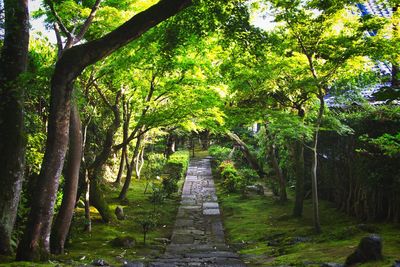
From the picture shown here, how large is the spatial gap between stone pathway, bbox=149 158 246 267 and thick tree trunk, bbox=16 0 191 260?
2.10 m

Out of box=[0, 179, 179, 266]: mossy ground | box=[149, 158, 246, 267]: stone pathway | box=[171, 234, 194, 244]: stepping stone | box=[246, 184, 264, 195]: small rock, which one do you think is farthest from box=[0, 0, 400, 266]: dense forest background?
box=[246, 184, 264, 195]: small rock

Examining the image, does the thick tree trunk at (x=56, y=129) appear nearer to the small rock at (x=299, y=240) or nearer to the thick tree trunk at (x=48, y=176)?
the thick tree trunk at (x=48, y=176)

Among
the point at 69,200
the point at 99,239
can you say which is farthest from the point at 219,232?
the point at 69,200

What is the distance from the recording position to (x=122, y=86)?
43.9 ft

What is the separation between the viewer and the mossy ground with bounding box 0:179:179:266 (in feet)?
25.4

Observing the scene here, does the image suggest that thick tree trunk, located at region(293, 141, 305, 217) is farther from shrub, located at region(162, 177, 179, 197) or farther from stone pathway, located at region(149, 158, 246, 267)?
shrub, located at region(162, 177, 179, 197)

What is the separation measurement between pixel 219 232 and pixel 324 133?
5.63 meters

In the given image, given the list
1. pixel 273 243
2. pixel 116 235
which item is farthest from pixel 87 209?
pixel 273 243

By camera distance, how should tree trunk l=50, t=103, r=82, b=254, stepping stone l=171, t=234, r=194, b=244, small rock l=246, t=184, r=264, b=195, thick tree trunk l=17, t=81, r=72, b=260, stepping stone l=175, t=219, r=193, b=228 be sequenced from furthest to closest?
small rock l=246, t=184, r=264, b=195
stepping stone l=175, t=219, r=193, b=228
stepping stone l=171, t=234, r=194, b=244
tree trunk l=50, t=103, r=82, b=254
thick tree trunk l=17, t=81, r=72, b=260

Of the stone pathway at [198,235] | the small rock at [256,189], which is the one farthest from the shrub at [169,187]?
the small rock at [256,189]

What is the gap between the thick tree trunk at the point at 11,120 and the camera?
679 cm

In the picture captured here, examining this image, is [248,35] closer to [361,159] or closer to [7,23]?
[7,23]

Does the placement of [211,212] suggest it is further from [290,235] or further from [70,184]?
[70,184]

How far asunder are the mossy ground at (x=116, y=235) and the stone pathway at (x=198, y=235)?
18.2 inches
